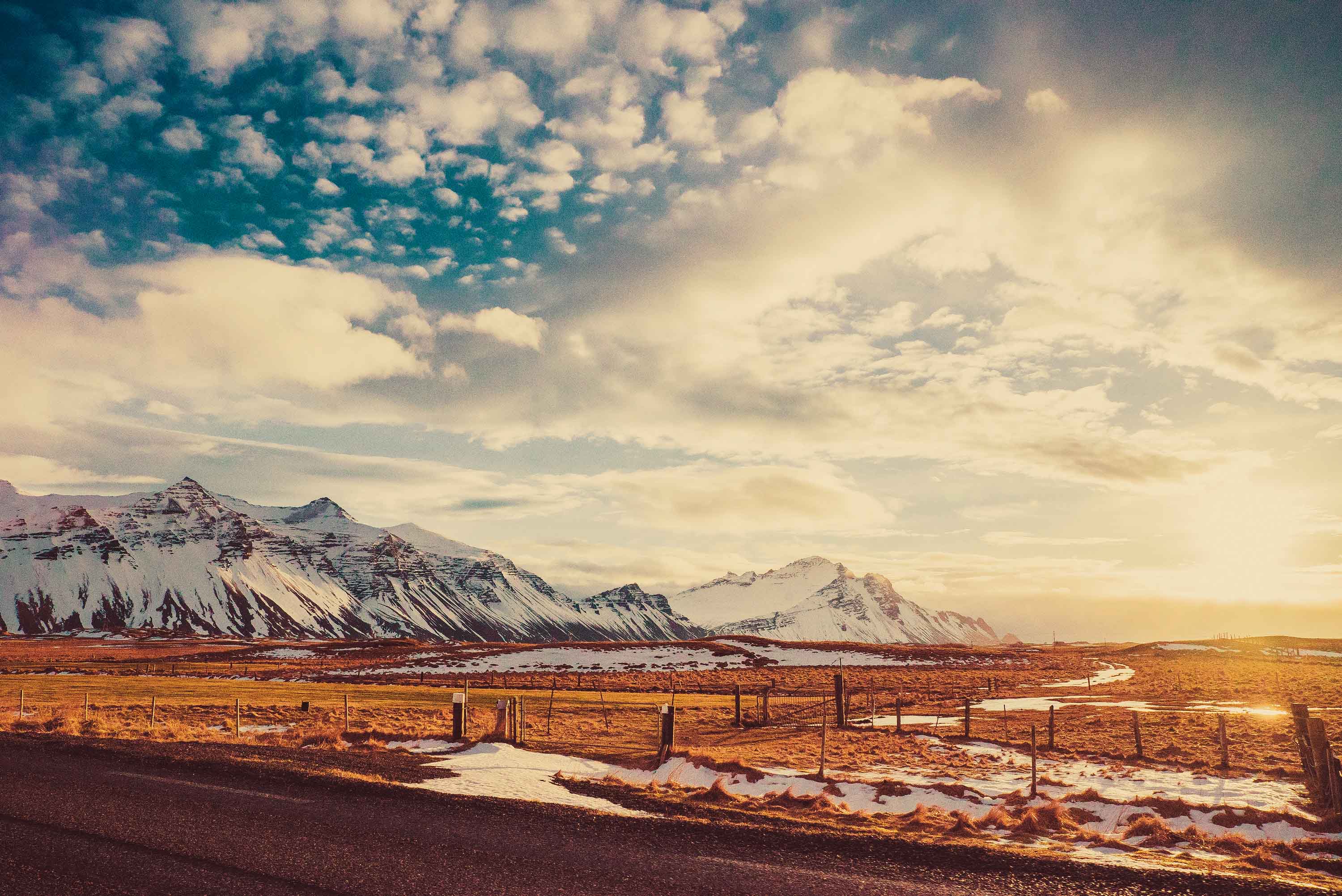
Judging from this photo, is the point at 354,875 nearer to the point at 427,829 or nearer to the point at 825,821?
the point at 427,829

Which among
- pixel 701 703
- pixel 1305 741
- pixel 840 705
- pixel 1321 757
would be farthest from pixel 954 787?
pixel 701 703

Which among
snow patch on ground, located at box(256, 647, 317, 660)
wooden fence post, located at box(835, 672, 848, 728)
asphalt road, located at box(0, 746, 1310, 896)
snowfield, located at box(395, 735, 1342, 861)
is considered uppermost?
asphalt road, located at box(0, 746, 1310, 896)

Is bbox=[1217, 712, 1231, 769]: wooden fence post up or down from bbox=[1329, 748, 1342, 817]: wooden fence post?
down

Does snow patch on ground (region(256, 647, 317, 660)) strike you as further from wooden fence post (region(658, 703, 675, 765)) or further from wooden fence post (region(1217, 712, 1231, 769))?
wooden fence post (region(1217, 712, 1231, 769))

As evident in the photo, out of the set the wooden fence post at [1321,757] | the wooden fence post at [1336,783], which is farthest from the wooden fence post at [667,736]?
the wooden fence post at [1321,757]

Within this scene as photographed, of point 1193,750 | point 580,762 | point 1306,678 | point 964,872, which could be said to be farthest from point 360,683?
point 1306,678

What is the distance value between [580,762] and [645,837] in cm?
1424

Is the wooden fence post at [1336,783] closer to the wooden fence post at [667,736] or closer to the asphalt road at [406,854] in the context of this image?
the asphalt road at [406,854]

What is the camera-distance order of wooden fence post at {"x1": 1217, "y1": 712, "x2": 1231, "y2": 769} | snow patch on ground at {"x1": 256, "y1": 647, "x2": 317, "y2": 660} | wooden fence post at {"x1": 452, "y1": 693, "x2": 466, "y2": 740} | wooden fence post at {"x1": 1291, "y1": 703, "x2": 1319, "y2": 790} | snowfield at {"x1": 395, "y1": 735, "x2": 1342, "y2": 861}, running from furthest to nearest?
snow patch on ground at {"x1": 256, "y1": 647, "x2": 317, "y2": 660}
wooden fence post at {"x1": 1217, "y1": 712, "x2": 1231, "y2": 769}
wooden fence post at {"x1": 452, "y1": 693, "x2": 466, "y2": 740}
wooden fence post at {"x1": 1291, "y1": 703, "x2": 1319, "y2": 790}
snowfield at {"x1": 395, "y1": 735, "x2": 1342, "y2": 861}

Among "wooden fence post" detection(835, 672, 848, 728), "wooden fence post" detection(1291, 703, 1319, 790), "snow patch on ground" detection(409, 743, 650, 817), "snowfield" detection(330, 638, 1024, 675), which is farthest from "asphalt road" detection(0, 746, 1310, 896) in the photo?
"snowfield" detection(330, 638, 1024, 675)

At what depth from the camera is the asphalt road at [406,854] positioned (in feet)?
31.1

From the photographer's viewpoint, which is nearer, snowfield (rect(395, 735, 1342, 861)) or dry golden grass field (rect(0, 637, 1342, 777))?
snowfield (rect(395, 735, 1342, 861))

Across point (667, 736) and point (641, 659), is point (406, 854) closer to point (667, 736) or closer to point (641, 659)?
point (667, 736)

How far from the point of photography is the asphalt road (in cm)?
948
